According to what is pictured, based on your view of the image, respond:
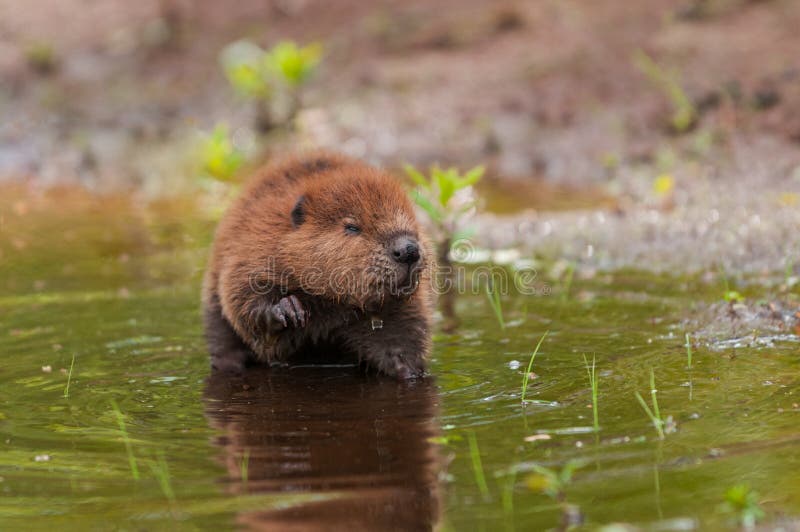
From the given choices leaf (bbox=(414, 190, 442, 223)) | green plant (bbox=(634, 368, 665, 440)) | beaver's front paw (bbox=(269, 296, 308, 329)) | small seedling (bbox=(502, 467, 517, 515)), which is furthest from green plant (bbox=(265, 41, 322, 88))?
small seedling (bbox=(502, 467, 517, 515))

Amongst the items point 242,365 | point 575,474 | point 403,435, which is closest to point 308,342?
point 242,365

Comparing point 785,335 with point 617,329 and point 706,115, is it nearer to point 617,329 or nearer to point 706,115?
point 617,329

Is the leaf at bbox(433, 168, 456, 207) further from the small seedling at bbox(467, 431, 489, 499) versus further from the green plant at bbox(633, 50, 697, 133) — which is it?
the green plant at bbox(633, 50, 697, 133)

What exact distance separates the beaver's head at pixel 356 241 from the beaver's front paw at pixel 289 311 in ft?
0.34

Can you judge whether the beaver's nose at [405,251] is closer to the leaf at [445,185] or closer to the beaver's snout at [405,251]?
the beaver's snout at [405,251]

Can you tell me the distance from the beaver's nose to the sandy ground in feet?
9.83

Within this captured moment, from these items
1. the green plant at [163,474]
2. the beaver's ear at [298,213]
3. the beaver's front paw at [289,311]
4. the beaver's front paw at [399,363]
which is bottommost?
the green plant at [163,474]

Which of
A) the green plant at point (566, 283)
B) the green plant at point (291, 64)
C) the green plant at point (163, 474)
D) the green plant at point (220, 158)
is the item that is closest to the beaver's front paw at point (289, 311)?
the green plant at point (163, 474)

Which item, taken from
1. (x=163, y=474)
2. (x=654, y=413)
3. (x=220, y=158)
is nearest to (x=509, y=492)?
(x=654, y=413)

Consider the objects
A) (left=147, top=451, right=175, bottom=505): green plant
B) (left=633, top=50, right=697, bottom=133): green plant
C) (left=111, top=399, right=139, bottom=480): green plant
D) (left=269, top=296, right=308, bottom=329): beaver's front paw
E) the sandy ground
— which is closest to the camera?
(left=147, top=451, right=175, bottom=505): green plant

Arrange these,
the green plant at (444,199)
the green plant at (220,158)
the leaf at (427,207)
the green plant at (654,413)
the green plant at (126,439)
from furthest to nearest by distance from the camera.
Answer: the green plant at (220,158)
the green plant at (444,199)
the leaf at (427,207)
the green plant at (654,413)
the green plant at (126,439)

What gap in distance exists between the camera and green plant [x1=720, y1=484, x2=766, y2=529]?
318 cm

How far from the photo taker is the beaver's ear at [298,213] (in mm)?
5461

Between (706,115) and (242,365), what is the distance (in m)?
7.52
